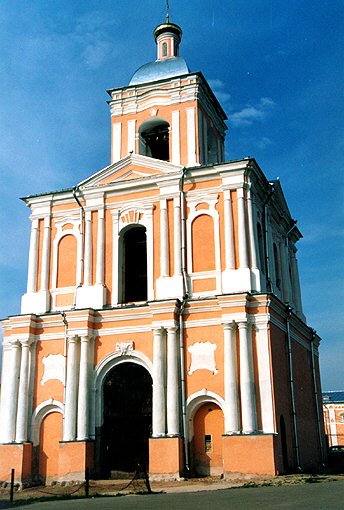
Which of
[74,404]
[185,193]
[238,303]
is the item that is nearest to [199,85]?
[185,193]

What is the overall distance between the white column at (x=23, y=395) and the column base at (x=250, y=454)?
686 cm

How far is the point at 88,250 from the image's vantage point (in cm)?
2269

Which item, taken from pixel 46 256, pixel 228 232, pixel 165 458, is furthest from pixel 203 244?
pixel 165 458

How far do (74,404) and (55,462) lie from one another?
2.04 metres

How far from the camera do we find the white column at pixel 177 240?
69.8 feet

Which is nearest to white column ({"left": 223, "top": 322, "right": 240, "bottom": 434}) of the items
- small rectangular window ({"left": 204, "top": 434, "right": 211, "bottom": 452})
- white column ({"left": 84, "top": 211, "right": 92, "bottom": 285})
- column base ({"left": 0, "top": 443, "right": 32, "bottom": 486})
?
small rectangular window ({"left": 204, "top": 434, "right": 211, "bottom": 452})

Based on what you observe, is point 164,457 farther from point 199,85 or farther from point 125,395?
point 199,85

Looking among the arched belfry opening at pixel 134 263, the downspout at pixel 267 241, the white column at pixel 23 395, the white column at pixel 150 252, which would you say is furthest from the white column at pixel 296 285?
the white column at pixel 23 395

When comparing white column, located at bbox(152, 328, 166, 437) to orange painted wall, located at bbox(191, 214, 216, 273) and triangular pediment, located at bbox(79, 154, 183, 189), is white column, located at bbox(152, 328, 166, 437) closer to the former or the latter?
orange painted wall, located at bbox(191, 214, 216, 273)

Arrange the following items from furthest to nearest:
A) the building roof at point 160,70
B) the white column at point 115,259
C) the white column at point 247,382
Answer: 1. the building roof at point 160,70
2. the white column at point 115,259
3. the white column at point 247,382

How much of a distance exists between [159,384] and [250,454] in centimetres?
347

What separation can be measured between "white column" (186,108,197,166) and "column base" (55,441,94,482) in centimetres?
1050

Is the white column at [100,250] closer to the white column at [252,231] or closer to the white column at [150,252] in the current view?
the white column at [150,252]

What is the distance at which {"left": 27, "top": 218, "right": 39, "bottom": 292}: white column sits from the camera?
75.8 ft
